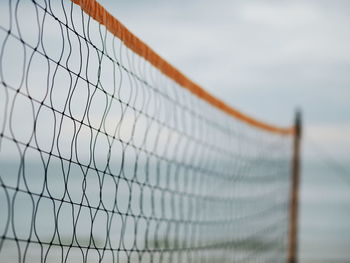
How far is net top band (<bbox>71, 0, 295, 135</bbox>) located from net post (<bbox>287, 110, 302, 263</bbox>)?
4.74ft

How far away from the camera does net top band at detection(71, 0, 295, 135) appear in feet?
11.9

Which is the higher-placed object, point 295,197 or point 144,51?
point 144,51

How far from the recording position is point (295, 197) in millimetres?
7270

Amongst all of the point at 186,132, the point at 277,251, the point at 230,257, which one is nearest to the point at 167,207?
the point at 230,257

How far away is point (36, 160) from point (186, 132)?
201 feet

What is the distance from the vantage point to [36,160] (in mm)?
65375

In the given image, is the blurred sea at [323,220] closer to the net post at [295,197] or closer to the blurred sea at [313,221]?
the blurred sea at [313,221]

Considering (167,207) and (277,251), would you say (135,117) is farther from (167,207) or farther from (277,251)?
(167,207)

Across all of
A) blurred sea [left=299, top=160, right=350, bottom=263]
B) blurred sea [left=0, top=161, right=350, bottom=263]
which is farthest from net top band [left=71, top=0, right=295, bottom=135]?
blurred sea [left=299, top=160, right=350, bottom=263]

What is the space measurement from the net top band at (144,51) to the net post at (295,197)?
144cm

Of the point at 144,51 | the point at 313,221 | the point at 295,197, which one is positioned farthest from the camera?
the point at 313,221

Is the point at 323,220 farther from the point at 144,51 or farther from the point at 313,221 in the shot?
the point at 144,51

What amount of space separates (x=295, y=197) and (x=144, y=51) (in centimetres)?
347

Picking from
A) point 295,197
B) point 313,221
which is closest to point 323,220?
point 313,221
